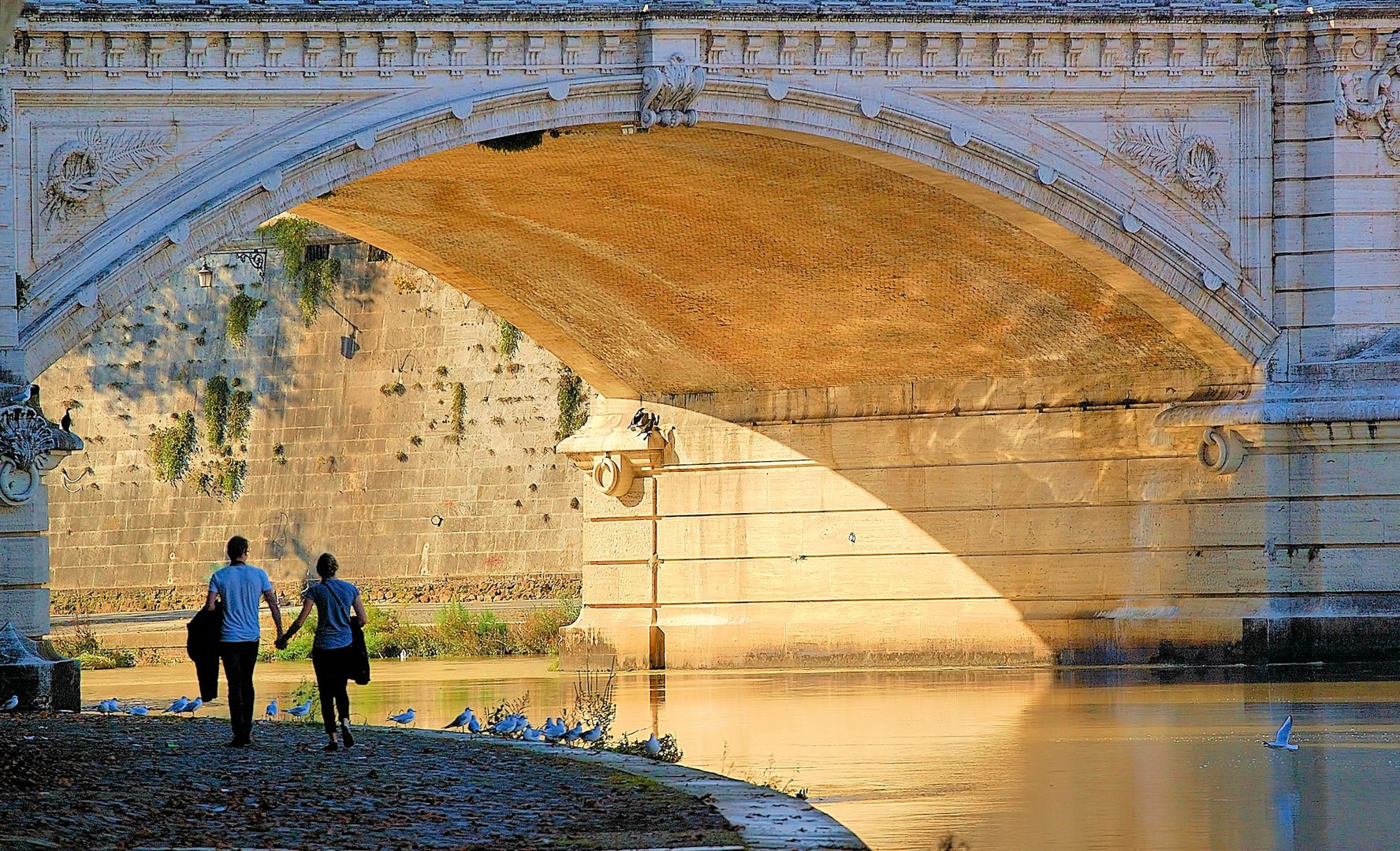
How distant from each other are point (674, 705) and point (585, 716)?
7.26 ft

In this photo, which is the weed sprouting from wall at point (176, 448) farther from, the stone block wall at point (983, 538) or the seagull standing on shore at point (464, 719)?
the seagull standing on shore at point (464, 719)

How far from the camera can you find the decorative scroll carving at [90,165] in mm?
14719

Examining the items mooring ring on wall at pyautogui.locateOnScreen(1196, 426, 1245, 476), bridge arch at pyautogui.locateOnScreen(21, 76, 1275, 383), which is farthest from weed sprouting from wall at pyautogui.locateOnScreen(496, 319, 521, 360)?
mooring ring on wall at pyautogui.locateOnScreen(1196, 426, 1245, 476)

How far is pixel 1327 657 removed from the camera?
18.0 meters

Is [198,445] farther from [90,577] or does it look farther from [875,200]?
[875,200]

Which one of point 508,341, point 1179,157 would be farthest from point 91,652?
point 1179,157

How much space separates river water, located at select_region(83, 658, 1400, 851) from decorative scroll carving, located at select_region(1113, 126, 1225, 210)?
14.0 ft

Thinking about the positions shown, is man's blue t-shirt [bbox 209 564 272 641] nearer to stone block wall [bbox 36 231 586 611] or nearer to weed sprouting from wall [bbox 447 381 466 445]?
stone block wall [bbox 36 231 586 611]

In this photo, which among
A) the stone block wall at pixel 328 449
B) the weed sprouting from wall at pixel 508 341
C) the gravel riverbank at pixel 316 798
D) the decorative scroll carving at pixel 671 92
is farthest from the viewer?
the weed sprouting from wall at pixel 508 341

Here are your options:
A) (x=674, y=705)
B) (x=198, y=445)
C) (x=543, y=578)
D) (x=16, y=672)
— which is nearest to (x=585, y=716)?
(x=674, y=705)

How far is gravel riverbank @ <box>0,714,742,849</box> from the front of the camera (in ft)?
24.8

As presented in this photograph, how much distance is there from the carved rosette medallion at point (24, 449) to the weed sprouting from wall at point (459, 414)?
1547cm

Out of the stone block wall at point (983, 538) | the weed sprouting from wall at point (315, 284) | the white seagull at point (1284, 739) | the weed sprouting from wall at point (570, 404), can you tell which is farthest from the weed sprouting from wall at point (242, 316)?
the white seagull at point (1284, 739)

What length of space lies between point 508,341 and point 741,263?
31.8ft
